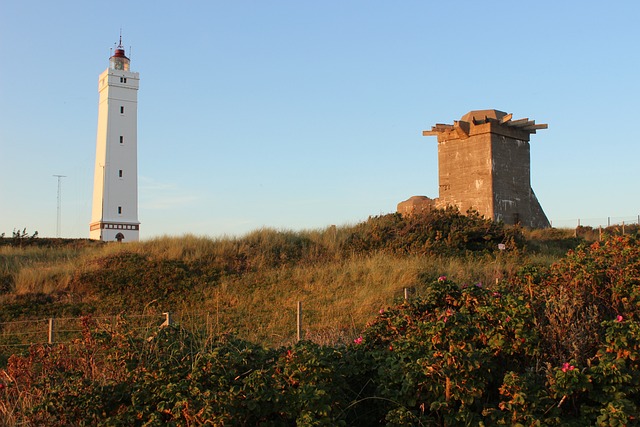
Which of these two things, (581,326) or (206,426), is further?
(581,326)

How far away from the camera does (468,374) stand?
4.71 m

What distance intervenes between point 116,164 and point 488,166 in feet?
89.5

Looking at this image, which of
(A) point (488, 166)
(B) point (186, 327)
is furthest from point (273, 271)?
(A) point (488, 166)

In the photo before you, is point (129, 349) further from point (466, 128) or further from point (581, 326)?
point (466, 128)

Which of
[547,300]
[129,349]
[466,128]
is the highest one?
[466,128]

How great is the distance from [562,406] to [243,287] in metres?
12.4

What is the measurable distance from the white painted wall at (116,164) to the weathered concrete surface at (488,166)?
78.8 ft

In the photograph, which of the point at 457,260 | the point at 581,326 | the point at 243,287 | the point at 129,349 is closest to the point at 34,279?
the point at 243,287

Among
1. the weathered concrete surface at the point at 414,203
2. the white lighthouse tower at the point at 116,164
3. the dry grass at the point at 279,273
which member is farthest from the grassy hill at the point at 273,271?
the white lighthouse tower at the point at 116,164

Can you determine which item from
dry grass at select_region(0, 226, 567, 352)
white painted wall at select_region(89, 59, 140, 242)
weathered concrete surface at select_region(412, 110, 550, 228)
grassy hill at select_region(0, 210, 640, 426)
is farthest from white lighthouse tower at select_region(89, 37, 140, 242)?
grassy hill at select_region(0, 210, 640, 426)

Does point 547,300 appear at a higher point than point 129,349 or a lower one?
higher

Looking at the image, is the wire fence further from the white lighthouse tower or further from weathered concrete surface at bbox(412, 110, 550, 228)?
the white lighthouse tower

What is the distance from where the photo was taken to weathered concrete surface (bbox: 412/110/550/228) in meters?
23.9

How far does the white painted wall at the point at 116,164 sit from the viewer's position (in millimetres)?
41344
